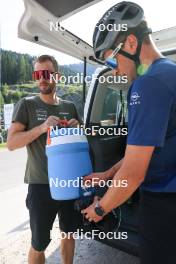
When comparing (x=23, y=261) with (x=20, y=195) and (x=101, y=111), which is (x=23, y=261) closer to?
(x=101, y=111)

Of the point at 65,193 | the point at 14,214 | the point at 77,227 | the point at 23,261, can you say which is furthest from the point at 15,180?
the point at 65,193

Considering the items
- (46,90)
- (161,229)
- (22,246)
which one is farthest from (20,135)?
(22,246)

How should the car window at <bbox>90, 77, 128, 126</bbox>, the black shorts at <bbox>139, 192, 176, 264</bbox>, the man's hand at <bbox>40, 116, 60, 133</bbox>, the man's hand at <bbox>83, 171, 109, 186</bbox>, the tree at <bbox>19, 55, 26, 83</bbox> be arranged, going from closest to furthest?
the black shorts at <bbox>139, 192, 176, 264</bbox>, the man's hand at <bbox>83, 171, 109, 186</bbox>, the man's hand at <bbox>40, 116, 60, 133</bbox>, the car window at <bbox>90, 77, 128, 126</bbox>, the tree at <bbox>19, 55, 26, 83</bbox>

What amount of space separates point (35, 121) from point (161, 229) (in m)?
1.46

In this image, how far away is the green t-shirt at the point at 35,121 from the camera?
2775 mm

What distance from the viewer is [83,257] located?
3.71m

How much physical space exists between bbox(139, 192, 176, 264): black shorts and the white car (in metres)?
1.06

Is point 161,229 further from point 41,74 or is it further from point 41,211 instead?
point 41,74

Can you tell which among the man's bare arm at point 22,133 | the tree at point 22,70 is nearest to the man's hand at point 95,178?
the man's bare arm at point 22,133

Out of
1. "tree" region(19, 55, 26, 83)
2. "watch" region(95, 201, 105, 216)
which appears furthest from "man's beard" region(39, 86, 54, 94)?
"tree" region(19, 55, 26, 83)

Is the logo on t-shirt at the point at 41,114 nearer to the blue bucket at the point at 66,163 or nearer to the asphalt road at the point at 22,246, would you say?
the blue bucket at the point at 66,163

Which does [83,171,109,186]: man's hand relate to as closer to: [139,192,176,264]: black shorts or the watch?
the watch

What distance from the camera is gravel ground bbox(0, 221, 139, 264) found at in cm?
360

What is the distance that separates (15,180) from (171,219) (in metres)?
6.41
